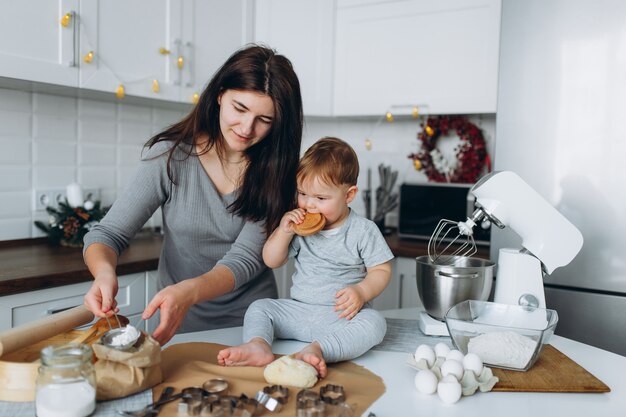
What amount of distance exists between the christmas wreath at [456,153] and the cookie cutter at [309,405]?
2.11 m

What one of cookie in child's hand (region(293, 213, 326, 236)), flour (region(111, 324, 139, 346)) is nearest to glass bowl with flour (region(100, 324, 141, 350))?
flour (region(111, 324, 139, 346))

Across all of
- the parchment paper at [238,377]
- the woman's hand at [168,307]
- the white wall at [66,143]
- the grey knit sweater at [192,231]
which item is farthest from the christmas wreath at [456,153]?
the woman's hand at [168,307]

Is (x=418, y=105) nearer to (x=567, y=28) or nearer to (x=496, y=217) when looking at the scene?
(x=567, y=28)

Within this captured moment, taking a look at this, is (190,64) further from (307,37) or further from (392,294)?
(392,294)

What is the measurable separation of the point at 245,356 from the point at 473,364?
1.31 feet

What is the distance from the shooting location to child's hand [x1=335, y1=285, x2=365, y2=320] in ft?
3.85

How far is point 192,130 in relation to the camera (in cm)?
147

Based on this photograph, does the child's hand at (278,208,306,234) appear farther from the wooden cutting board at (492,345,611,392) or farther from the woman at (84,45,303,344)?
the wooden cutting board at (492,345,611,392)

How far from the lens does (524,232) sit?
131 cm

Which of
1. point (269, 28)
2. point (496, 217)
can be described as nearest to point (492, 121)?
point (269, 28)

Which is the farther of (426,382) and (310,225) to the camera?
(310,225)

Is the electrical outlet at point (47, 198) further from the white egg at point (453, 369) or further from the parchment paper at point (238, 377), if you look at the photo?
the white egg at point (453, 369)

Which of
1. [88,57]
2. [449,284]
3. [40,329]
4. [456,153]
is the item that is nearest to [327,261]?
[449,284]

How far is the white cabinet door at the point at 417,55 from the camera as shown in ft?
8.11
